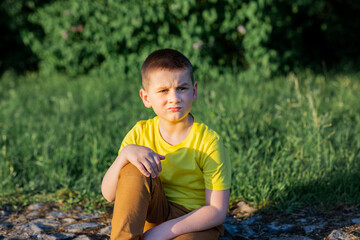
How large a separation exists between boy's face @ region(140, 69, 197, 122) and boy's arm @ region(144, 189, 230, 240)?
1.45 ft

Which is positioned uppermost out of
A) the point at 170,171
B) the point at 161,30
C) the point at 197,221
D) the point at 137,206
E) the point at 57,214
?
the point at 161,30

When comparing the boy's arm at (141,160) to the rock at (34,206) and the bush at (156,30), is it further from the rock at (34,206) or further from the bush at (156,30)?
the bush at (156,30)

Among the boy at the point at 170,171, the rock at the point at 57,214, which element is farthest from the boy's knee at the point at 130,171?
the rock at the point at 57,214

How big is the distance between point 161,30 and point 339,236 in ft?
13.8

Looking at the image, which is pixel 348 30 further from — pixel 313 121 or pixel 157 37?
pixel 313 121

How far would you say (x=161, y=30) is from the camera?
5984 millimetres

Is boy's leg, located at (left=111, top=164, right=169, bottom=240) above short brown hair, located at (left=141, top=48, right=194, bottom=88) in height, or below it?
below

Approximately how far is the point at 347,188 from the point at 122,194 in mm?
1827

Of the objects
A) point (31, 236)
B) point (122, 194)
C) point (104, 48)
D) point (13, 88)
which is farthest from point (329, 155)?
point (13, 88)

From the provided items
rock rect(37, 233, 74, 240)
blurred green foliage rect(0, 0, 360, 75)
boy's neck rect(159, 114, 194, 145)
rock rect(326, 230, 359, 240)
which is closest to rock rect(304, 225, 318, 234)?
rock rect(326, 230, 359, 240)

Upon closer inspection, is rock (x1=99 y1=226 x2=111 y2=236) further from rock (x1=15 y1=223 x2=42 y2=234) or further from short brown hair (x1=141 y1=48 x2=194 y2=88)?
short brown hair (x1=141 y1=48 x2=194 y2=88)

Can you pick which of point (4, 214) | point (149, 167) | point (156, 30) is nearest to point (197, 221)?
point (149, 167)

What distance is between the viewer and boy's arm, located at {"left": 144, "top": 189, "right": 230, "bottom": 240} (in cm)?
210

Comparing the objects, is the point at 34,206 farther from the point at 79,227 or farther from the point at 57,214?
the point at 79,227
